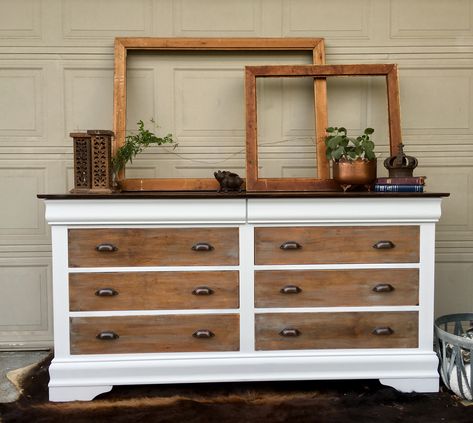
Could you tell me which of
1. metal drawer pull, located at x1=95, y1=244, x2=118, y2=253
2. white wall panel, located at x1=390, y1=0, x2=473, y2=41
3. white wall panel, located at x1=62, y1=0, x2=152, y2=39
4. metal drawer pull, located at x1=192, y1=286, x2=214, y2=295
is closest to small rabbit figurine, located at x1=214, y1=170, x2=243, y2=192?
metal drawer pull, located at x1=192, y1=286, x2=214, y2=295

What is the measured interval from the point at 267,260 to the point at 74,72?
177 centimetres

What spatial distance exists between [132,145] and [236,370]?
144cm

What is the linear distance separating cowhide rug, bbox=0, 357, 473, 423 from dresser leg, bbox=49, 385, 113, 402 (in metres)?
0.03

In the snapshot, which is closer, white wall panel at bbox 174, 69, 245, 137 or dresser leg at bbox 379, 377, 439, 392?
dresser leg at bbox 379, 377, 439, 392

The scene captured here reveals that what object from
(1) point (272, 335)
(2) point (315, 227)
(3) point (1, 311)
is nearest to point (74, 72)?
(3) point (1, 311)

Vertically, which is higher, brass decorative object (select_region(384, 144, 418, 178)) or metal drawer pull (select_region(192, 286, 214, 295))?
brass decorative object (select_region(384, 144, 418, 178))

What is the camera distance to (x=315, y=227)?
265cm

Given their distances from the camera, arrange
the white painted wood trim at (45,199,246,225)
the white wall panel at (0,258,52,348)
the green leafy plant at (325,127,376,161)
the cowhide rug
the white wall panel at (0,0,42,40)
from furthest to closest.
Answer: the white wall panel at (0,258,52,348) < the white wall panel at (0,0,42,40) < the green leafy plant at (325,127,376,161) < the white painted wood trim at (45,199,246,225) < the cowhide rug

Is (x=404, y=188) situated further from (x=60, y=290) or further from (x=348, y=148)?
(x=60, y=290)

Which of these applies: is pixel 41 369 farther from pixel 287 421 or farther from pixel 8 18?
pixel 8 18

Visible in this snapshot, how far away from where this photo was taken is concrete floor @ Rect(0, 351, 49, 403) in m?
2.76

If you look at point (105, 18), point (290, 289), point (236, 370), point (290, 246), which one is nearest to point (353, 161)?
point (290, 246)

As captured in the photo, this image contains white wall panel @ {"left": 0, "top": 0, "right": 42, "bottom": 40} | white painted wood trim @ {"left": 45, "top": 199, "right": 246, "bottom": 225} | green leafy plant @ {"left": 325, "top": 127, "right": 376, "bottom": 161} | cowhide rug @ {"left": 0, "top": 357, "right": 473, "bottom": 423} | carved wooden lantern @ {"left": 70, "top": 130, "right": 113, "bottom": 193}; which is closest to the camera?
cowhide rug @ {"left": 0, "top": 357, "right": 473, "bottom": 423}

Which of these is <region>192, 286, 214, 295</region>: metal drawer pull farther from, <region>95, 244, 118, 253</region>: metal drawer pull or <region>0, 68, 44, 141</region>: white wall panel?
<region>0, 68, 44, 141</region>: white wall panel
